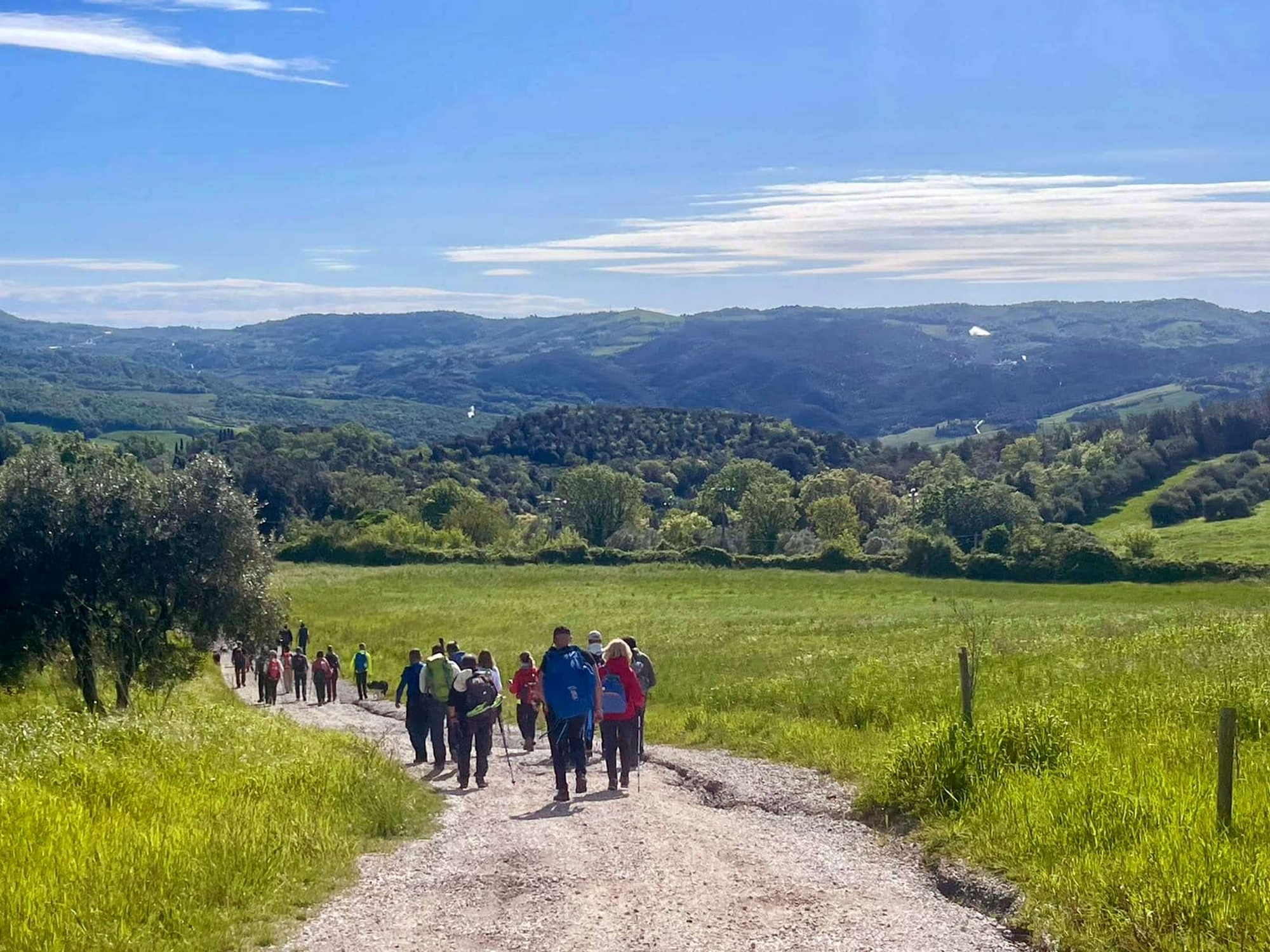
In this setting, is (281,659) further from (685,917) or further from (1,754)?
(685,917)

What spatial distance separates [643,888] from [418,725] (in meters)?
8.77

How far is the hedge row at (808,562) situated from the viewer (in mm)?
68250

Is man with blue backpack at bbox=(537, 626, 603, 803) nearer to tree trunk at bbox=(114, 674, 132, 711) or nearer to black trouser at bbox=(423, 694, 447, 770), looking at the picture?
black trouser at bbox=(423, 694, 447, 770)

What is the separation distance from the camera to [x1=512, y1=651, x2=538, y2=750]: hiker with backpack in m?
19.4

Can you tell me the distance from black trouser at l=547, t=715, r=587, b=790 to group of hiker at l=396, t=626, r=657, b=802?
0.03 feet

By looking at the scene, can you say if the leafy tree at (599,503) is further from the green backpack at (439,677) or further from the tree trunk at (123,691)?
the green backpack at (439,677)

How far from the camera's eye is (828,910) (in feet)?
29.9

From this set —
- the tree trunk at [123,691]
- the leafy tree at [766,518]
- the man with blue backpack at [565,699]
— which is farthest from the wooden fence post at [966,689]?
the leafy tree at [766,518]

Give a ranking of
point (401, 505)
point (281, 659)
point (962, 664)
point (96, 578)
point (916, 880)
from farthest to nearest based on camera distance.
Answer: point (401, 505) < point (281, 659) < point (96, 578) < point (962, 664) < point (916, 880)

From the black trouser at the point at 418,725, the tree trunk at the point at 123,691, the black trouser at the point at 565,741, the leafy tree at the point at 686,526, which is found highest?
the black trouser at the point at 565,741

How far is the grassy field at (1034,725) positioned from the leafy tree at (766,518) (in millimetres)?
73071

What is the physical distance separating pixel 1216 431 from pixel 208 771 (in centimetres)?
17448

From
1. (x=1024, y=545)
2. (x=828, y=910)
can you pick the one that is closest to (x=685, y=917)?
(x=828, y=910)

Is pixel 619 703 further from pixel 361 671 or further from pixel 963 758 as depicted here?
pixel 361 671
